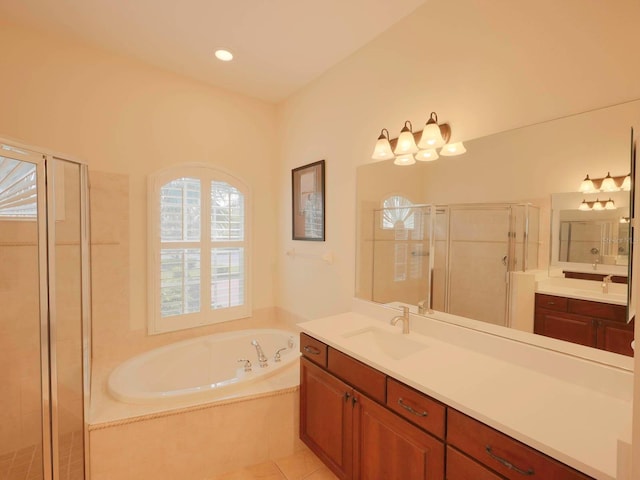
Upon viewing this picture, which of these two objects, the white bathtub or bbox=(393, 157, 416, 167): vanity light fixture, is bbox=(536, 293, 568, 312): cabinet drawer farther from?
the white bathtub

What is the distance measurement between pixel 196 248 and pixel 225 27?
5.69 feet

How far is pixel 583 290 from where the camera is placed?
127 cm

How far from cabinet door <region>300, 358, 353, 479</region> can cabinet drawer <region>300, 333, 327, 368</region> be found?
44mm

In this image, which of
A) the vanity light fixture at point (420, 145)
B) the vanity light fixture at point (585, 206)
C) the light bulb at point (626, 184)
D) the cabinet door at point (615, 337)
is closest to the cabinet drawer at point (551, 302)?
the cabinet door at point (615, 337)

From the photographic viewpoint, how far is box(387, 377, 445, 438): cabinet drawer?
114 centimetres

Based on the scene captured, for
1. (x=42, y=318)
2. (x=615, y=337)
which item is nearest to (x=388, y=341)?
(x=615, y=337)

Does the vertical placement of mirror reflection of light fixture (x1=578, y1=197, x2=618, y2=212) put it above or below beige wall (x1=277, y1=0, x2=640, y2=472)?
below

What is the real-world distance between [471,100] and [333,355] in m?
1.57

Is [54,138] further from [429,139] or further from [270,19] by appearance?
[429,139]

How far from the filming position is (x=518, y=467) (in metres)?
0.91

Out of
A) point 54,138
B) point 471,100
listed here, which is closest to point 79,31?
point 54,138

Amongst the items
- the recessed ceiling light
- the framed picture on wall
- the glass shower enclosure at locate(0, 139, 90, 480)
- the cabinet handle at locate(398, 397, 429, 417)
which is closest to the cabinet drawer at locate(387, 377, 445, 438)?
the cabinet handle at locate(398, 397, 429, 417)

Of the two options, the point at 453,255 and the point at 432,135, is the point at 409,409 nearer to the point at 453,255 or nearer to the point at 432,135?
the point at 453,255

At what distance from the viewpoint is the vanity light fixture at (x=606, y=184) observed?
115 centimetres
